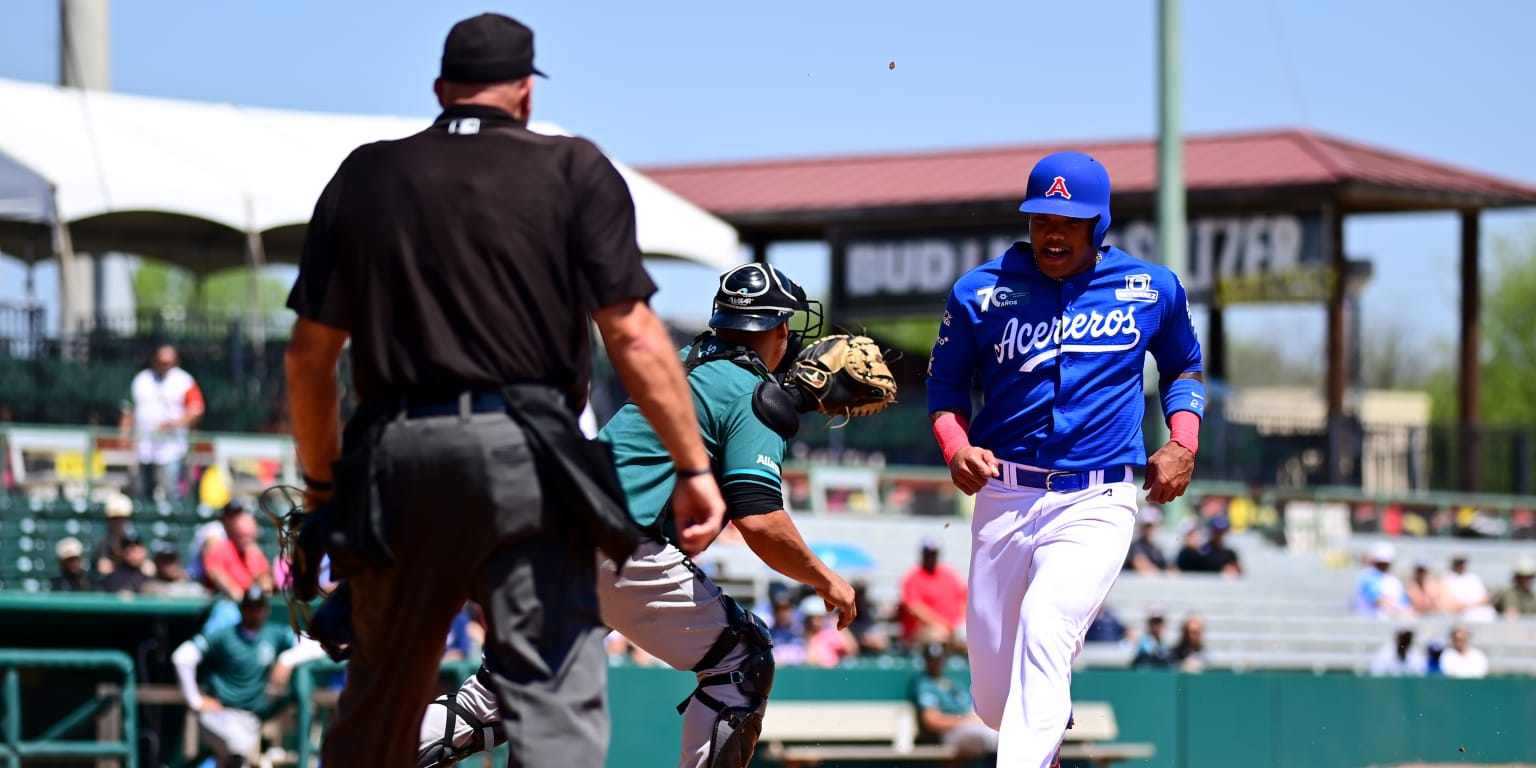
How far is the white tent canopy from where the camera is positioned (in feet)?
58.8

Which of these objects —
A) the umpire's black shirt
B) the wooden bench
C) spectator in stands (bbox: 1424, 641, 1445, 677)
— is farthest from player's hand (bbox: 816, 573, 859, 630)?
spectator in stands (bbox: 1424, 641, 1445, 677)

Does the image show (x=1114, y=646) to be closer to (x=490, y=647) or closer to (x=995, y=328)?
(x=995, y=328)

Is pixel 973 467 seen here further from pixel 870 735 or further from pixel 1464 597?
pixel 1464 597

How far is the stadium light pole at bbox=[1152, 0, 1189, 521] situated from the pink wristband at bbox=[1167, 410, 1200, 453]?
1359 cm

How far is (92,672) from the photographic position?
488 inches

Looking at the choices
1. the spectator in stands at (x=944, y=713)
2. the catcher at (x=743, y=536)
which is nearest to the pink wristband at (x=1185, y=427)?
the catcher at (x=743, y=536)

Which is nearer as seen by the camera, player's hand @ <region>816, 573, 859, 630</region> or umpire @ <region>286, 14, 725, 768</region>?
umpire @ <region>286, 14, 725, 768</region>

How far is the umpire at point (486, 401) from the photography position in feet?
13.4

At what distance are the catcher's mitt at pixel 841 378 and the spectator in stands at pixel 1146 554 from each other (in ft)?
45.6

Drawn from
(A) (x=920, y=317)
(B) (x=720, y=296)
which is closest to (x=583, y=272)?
(B) (x=720, y=296)

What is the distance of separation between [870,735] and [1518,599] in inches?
419

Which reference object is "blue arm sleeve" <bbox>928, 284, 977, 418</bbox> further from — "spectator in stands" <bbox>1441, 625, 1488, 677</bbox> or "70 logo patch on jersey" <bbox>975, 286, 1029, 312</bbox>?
"spectator in stands" <bbox>1441, 625, 1488, 677</bbox>

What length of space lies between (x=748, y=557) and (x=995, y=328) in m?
12.5

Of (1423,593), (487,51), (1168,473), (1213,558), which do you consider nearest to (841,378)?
(1168,473)
